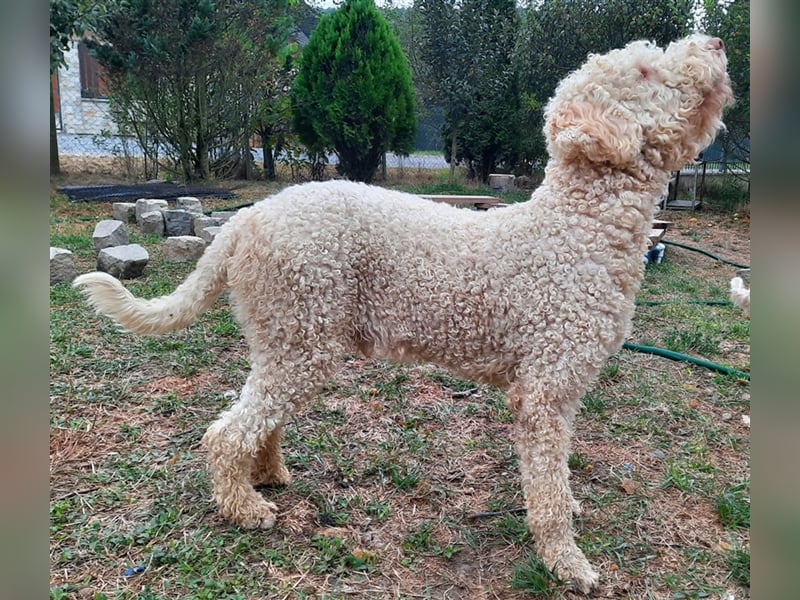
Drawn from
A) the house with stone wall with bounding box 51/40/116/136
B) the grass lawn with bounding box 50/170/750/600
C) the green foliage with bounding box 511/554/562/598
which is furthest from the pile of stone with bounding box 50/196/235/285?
the house with stone wall with bounding box 51/40/116/136

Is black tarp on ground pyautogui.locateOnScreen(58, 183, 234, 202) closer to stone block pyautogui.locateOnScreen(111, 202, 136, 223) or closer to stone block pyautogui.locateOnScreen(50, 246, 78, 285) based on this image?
stone block pyautogui.locateOnScreen(111, 202, 136, 223)

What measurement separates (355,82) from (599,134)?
370 inches

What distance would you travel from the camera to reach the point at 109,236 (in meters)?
5.91

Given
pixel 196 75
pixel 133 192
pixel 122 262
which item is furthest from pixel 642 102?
pixel 196 75

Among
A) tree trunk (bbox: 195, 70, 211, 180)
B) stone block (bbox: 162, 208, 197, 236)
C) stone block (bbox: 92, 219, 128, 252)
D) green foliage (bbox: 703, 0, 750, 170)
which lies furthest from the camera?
tree trunk (bbox: 195, 70, 211, 180)

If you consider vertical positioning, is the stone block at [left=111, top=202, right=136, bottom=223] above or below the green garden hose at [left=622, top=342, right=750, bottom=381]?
above

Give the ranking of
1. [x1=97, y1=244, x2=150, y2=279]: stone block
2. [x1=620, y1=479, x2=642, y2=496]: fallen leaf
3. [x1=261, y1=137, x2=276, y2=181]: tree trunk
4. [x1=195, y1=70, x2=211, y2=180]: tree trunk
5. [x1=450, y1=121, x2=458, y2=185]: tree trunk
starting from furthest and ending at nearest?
[x1=450, y1=121, x2=458, y2=185]: tree trunk < [x1=261, y1=137, x2=276, y2=181]: tree trunk < [x1=195, y1=70, x2=211, y2=180]: tree trunk < [x1=97, y1=244, x2=150, y2=279]: stone block < [x1=620, y1=479, x2=642, y2=496]: fallen leaf

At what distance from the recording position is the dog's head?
80.2 inches

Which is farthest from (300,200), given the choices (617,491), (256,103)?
(256,103)

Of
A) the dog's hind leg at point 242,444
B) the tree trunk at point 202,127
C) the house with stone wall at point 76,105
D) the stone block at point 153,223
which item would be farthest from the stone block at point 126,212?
the house with stone wall at point 76,105

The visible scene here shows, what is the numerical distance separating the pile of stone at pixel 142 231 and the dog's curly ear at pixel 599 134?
3562 millimetres

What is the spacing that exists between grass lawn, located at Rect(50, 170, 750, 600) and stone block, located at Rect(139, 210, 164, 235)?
3144mm

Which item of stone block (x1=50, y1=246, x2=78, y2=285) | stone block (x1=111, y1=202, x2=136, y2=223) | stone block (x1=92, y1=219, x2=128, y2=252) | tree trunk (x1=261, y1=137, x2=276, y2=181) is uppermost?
tree trunk (x1=261, y1=137, x2=276, y2=181)
